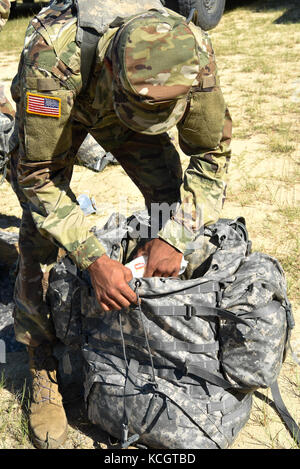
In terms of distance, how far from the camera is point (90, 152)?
505 cm

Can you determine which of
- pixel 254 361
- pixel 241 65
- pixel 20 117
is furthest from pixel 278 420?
pixel 241 65

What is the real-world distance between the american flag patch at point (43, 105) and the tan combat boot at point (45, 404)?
3.70ft

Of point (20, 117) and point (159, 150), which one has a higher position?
point (20, 117)

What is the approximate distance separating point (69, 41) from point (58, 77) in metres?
0.14

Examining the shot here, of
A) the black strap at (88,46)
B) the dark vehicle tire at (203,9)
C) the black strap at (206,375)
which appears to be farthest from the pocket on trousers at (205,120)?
the dark vehicle tire at (203,9)

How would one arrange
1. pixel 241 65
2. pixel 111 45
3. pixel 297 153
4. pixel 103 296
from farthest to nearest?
pixel 241 65, pixel 297 153, pixel 103 296, pixel 111 45

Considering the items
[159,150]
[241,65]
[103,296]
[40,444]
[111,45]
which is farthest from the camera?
[241,65]

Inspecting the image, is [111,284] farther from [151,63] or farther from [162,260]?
[151,63]

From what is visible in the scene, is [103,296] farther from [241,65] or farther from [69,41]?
[241,65]

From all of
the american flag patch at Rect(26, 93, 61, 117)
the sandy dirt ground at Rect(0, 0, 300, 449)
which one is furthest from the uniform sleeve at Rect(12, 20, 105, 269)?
the sandy dirt ground at Rect(0, 0, 300, 449)

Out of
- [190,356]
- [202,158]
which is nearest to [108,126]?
[202,158]

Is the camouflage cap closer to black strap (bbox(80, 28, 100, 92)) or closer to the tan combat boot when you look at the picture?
black strap (bbox(80, 28, 100, 92))

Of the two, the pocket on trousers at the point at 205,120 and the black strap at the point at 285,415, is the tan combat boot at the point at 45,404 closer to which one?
the black strap at the point at 285,415

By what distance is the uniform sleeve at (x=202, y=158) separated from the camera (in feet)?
7.38
